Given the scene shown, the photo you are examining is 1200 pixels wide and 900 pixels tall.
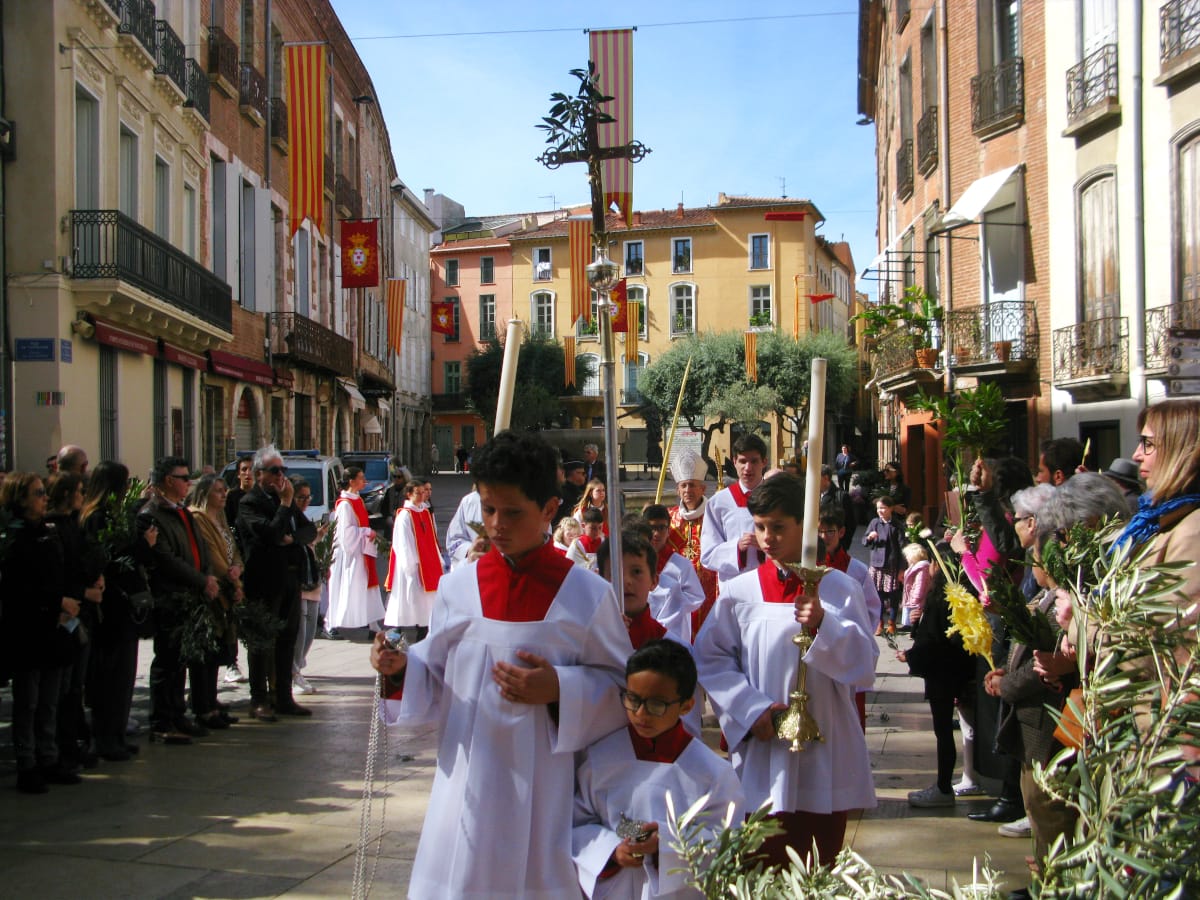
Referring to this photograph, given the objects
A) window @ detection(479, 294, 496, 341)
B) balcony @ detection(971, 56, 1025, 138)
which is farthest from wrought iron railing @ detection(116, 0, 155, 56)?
window @ detection(479, 294, 496, 341)

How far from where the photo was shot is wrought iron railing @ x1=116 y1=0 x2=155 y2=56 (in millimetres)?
16391

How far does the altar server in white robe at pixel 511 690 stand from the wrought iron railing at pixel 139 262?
14115 millimetres

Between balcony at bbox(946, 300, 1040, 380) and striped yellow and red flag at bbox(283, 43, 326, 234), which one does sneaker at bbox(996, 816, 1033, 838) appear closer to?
striped yellow and red flag at bbox(283, 43, 326, 234)

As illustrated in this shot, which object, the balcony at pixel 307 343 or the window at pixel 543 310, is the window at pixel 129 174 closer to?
the balcony at pixel 307 343

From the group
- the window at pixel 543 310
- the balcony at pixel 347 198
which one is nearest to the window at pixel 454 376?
the window at pixel 543 310

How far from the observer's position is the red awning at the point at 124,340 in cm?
1559

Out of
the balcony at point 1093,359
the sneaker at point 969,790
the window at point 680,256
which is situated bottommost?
the sneaker at point 969,790

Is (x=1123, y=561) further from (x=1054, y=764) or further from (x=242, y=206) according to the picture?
(x=242, y=206)

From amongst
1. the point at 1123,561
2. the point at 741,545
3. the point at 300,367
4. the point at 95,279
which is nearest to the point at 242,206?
the point at 300,367

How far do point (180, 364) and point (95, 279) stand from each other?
440 cm

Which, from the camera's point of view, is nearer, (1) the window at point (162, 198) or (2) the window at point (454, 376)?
(1) the window at point (162, 198)

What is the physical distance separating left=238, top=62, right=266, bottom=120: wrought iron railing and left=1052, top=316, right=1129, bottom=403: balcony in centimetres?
1669

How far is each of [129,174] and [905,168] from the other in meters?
15.8

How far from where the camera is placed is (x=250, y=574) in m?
8.23
